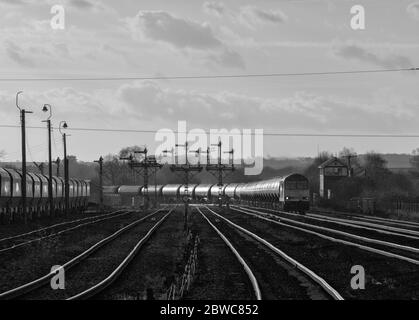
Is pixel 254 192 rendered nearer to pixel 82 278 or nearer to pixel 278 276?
pixel 278 276

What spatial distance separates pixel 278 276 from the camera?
17.7 meters

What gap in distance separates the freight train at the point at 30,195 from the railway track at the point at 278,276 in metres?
20.4

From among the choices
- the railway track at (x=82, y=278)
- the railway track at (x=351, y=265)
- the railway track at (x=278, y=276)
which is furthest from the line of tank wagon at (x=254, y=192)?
the railway track at (x=82, y=278)

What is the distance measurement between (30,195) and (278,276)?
35.9 m

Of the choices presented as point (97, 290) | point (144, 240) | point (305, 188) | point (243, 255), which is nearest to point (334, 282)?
point (97, 290)

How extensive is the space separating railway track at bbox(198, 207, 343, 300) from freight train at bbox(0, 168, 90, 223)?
67.0 feet

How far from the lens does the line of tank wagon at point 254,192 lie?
62.7 m

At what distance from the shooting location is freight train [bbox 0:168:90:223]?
4294 centimetres

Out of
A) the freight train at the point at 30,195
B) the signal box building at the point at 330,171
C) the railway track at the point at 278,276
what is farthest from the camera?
the signal box building at the point at 330,171

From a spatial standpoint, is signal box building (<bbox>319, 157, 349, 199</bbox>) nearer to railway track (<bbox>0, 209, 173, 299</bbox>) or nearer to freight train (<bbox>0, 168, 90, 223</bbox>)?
freight train (<bbox>0, 168, 90, 223</bbox>)

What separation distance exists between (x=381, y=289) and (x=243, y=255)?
857 cm

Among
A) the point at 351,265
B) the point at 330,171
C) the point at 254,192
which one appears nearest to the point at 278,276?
the point at 351,265

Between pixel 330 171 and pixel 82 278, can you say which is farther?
pixel 330 171

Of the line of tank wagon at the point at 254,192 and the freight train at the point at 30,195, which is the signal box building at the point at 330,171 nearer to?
the line of tank wagon at the point at 254,192
